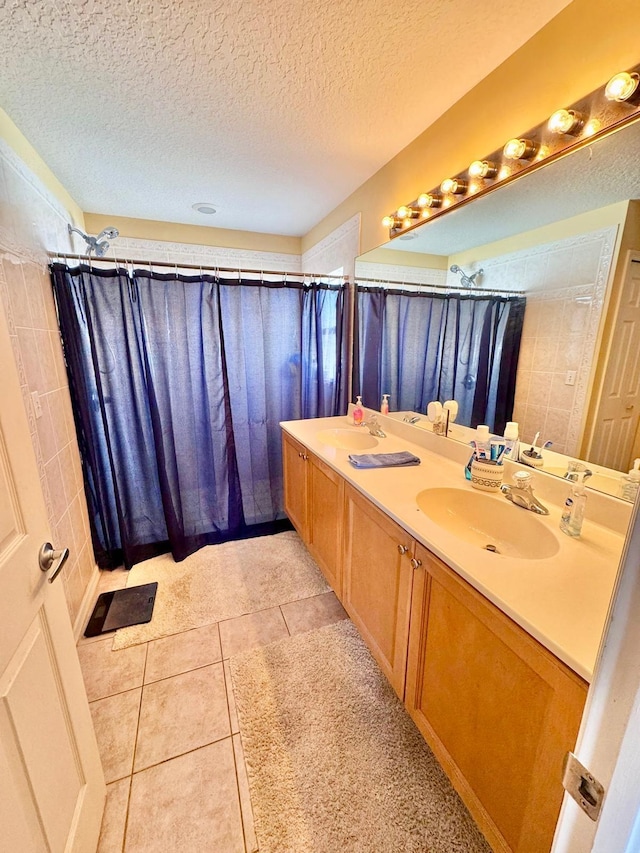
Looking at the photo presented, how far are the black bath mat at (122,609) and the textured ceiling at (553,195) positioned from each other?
2509mm

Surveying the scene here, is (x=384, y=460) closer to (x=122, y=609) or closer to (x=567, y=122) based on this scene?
(x=567, y=122)

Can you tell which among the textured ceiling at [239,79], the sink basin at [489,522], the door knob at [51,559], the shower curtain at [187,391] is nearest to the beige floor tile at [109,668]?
the shower curtain at [187,391]

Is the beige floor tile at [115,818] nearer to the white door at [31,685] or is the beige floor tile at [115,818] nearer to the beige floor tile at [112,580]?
the white door at [31,685]

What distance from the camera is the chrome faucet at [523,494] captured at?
1.15 metres

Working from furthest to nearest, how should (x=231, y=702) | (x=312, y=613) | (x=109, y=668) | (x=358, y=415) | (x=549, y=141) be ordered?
(x=358, y=415)
(x=312, y=613)
(x=109, y=668)
(x=231, y=702)
(x=549, y=141)

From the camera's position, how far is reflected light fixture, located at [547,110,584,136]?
1.04 metres

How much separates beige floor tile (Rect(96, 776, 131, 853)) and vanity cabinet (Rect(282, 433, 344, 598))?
1.01 m

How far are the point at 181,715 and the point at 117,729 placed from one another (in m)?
0.23

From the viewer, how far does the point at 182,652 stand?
5.34ft

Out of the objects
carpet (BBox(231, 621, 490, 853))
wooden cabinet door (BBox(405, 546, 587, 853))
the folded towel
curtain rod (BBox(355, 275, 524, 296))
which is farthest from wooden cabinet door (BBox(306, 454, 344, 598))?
→ curtain rod (BBox(355, 275, 524, 296))

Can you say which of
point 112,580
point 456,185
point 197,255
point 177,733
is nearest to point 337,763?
point 177,733

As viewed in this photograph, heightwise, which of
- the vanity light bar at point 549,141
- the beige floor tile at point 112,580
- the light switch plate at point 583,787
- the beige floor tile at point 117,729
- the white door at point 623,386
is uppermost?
the vanity light bar at point 549,141

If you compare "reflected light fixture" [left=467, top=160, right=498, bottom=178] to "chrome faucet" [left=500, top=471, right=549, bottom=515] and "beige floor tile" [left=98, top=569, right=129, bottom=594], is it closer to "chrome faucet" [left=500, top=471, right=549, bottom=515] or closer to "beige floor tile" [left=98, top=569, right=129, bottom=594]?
"chrome faucet" [left=500, top=471, right=549, bottom=515]

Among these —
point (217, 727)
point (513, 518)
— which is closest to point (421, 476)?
point (513, 518)
